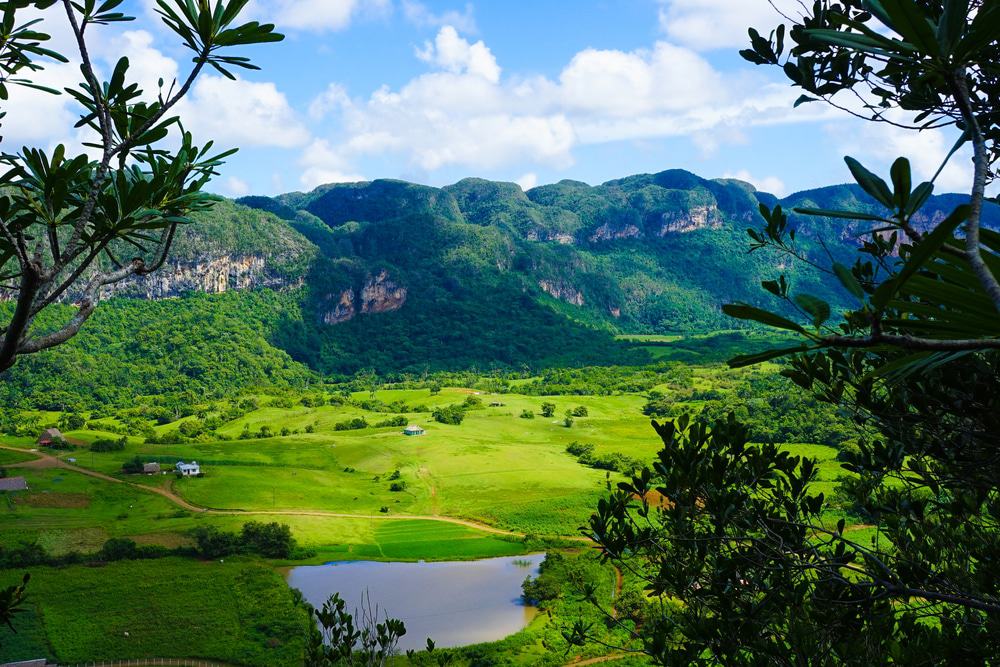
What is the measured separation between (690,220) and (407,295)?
233 feet

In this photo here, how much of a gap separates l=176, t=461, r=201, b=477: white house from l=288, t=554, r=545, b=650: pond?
43.7 ft

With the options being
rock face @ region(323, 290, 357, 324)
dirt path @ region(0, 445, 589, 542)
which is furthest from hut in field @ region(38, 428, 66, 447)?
rock face @ region(323, 290, 357, 324)

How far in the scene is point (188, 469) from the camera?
124ft

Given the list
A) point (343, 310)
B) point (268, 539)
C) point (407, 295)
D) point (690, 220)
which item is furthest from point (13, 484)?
point (690, 220)

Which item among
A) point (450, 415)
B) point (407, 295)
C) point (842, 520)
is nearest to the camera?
point (842, 520)

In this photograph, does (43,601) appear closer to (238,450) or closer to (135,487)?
(135,487)

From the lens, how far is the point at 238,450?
4491 centimetres

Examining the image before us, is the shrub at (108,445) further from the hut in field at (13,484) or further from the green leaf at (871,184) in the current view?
the green leaf at (871,184)

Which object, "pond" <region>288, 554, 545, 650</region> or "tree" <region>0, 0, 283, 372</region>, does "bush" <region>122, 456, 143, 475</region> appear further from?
"tree" <region>0, 0, 283, 372</region>

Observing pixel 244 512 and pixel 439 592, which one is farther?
pixel 244 512

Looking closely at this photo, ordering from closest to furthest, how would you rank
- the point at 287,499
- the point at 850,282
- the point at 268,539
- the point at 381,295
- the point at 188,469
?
the point at 850,282, the point at 268,539, the point at 287,499, the point at 188,469, the point at 381,295

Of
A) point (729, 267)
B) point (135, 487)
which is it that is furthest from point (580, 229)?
point (135, 487)

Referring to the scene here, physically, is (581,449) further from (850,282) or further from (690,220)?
(690,220)

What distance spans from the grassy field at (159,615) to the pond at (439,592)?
6.32 ft
